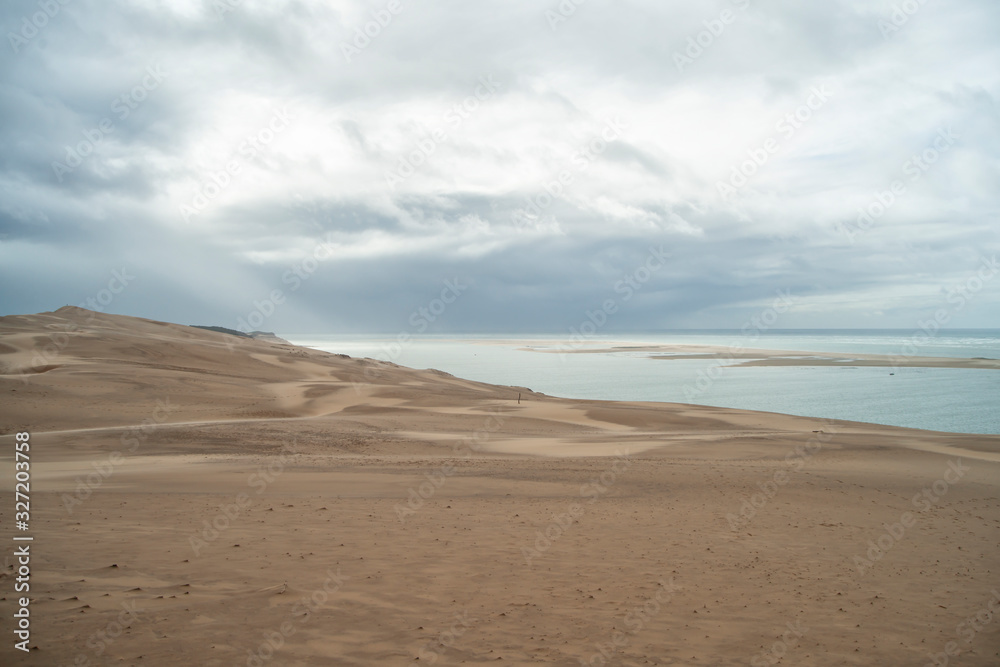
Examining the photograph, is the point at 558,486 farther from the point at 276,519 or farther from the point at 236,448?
the point at 236,448

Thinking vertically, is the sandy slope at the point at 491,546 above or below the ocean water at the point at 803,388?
below

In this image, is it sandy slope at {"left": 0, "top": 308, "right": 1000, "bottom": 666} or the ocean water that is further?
the ocean water

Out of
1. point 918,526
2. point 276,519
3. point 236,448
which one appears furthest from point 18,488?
point 918,526

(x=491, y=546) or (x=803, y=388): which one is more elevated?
(x=803, y=388)

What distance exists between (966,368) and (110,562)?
7312 centimetres

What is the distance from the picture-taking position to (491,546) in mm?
8891

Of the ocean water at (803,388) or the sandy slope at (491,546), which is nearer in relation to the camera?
the sandy slope at (491,546)

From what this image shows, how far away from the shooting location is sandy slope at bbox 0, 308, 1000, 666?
19.3 feet

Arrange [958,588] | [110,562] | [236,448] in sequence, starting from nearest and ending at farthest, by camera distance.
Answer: [110,562]
[958,588]
[236,448]

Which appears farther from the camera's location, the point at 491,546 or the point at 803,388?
the point at 803,388

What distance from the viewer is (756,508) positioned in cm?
1183

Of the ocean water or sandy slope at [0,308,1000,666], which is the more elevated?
the ocean water

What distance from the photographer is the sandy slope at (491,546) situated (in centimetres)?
588

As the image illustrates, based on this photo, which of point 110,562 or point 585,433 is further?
point 585,433
